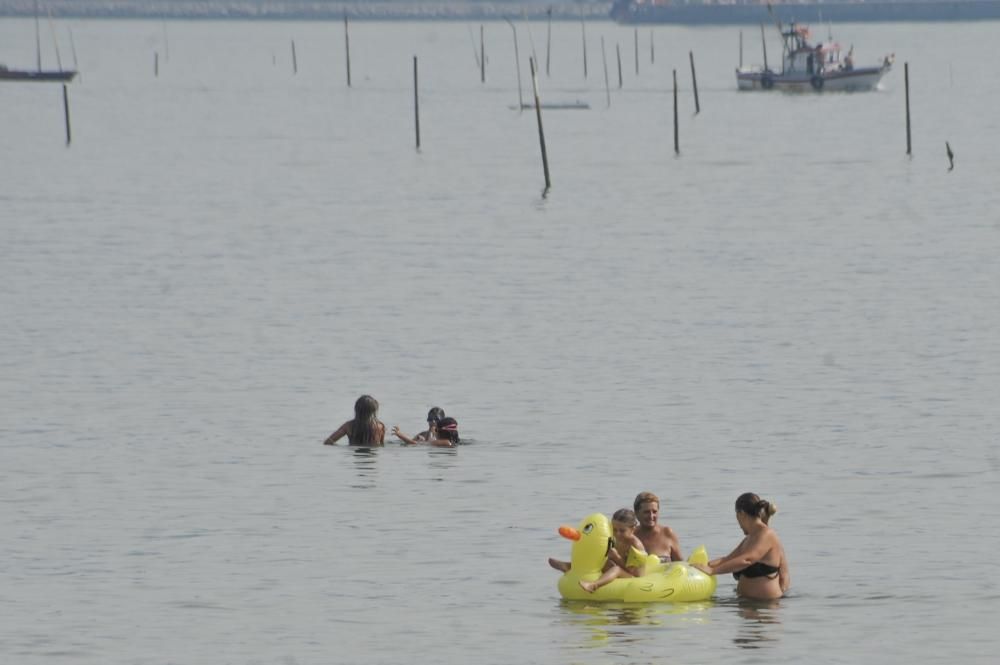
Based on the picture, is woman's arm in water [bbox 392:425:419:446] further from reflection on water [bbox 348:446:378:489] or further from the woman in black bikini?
the woman in black bikini

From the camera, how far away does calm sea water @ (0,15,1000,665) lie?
75.0 feet

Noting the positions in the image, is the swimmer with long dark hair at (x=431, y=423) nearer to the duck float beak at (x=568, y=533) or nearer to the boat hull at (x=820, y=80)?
the duck float beak at (x=568, y=533)

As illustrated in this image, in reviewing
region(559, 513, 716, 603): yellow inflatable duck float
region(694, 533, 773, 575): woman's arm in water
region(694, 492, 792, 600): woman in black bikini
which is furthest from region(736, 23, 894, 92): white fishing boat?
Result: region(559, 513, 716, 603): yellow inflatable duck float

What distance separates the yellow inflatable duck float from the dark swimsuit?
1.40 ft

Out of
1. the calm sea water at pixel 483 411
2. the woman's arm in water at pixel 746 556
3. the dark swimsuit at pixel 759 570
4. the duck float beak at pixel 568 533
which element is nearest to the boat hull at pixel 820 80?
the calm sea water at pixel 483 411

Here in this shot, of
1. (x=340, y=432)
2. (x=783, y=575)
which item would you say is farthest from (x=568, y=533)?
(x=340, y=432)

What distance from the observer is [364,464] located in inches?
1233

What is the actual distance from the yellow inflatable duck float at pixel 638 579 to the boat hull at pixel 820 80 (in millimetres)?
122644

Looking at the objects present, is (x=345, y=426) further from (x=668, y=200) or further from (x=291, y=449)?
(x=668, y=200)

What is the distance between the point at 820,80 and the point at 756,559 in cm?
12270

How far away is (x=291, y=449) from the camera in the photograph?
1286 inches

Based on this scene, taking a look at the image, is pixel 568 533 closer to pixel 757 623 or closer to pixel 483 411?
A: pixel 757 623

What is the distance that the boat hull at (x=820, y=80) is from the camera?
470 feet

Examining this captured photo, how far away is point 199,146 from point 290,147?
5.50 m
